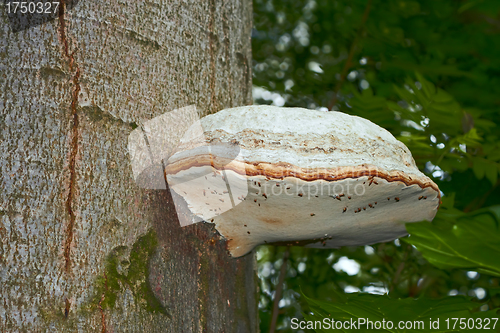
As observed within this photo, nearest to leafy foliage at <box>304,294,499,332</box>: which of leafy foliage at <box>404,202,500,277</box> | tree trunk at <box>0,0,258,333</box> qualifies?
leafy foliage at <box>404,202,500,277</box>

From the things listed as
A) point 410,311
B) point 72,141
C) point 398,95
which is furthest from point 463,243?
point 398,95

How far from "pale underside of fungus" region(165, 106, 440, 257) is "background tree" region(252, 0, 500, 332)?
799 millimetres

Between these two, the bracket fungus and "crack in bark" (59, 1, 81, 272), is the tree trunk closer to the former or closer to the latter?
"crack in bark" (59, 1, 81, 272)

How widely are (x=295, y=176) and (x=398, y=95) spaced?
7.59 ft

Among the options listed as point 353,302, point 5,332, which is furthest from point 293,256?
point 5,332

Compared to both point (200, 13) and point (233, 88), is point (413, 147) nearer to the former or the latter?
point (233, 88)

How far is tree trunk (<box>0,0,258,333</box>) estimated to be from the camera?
1.05 meters

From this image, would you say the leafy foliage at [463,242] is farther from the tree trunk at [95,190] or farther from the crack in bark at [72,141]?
the crack in bark at [72,141]

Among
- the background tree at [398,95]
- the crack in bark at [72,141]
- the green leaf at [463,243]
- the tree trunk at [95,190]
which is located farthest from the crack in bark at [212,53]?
the background tree at [398,95]

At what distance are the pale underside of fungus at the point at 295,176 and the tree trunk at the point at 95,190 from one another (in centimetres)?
16

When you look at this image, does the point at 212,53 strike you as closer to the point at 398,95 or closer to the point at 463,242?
the point at 463,242

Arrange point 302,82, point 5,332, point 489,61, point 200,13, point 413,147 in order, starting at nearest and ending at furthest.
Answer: point 5,332, point 200,13, point 413,147, point 302,82, point 489,61

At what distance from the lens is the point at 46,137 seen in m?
1.10

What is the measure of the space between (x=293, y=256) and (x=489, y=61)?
Result: 7.87ft
